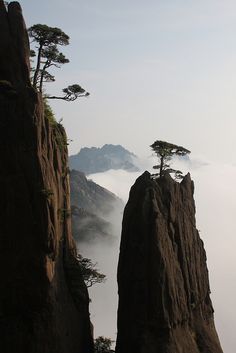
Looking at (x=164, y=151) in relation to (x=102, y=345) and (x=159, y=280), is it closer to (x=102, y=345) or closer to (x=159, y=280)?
(x=159, y=280)

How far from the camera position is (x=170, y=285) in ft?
171

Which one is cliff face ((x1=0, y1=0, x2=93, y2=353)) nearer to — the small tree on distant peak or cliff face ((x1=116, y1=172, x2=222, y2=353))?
cliff face ((x1=116, y1=172, x2=222, y2=353))

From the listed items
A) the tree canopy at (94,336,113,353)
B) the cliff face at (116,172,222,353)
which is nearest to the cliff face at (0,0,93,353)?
the cliff face at (116,172,222,353)

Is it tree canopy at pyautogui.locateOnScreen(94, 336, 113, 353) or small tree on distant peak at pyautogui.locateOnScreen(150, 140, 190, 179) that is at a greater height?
small tree on distant peak at pyautogui.locateOnScreen(150, 140, 190, 179)

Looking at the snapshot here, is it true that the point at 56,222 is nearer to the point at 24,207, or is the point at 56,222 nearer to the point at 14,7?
the point at 24,207

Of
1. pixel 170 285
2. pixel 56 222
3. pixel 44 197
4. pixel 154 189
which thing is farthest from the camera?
pixel 154 189

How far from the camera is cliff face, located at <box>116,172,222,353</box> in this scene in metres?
50.5

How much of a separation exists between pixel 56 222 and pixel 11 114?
11.2m

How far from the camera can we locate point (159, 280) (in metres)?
51.1

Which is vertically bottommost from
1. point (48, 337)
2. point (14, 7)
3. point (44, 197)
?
point (48, 337)

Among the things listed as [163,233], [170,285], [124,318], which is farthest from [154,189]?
[124,318]

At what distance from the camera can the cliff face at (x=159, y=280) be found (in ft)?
166

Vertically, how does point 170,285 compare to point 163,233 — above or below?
below

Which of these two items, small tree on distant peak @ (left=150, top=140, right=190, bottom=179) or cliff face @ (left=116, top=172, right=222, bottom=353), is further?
small tree on distant peak @ (left=150, top=140, right=190, bottom=179)
